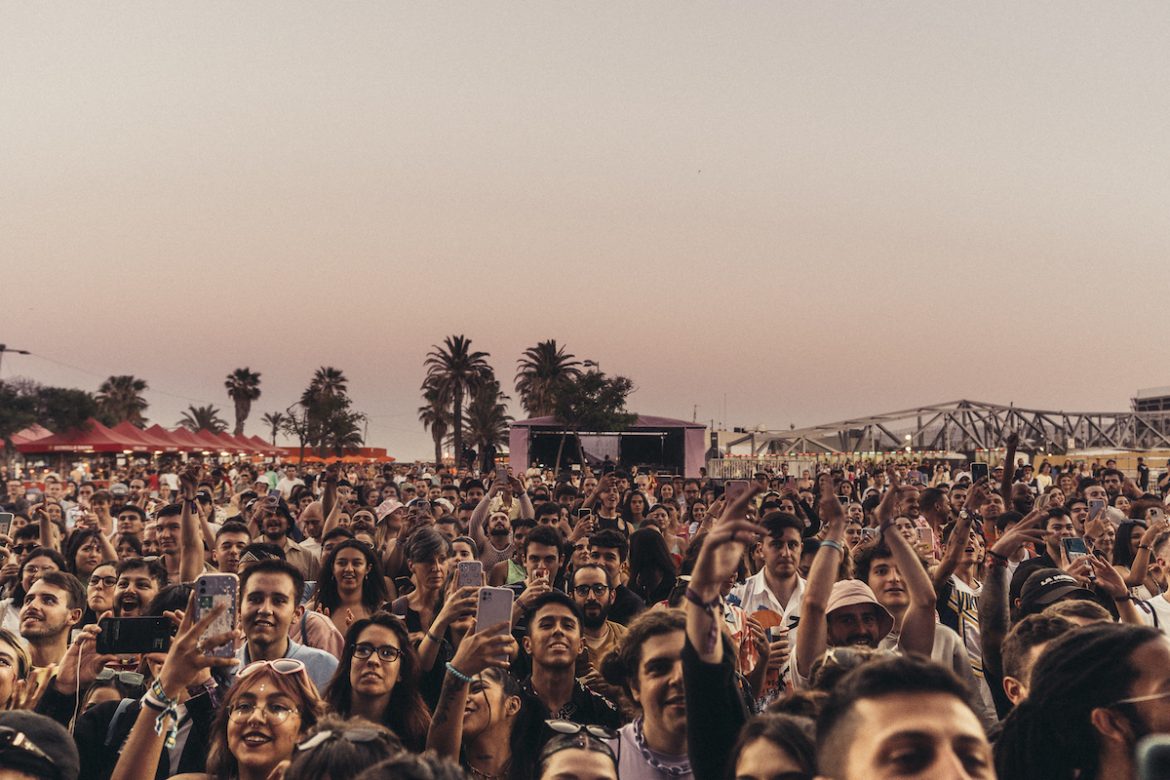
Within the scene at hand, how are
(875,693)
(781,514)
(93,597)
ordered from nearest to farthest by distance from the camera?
(875,693) < (93,597) < (781,514)

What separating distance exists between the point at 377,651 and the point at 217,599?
0.73 metres

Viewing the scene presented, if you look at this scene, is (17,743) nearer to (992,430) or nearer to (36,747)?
(36,747)

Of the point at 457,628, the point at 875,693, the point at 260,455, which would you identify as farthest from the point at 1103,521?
the point at 260,455

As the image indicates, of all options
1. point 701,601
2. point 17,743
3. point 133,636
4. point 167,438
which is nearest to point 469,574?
point 133,636

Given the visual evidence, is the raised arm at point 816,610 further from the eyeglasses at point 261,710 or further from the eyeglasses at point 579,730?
the eyeglasses at point 261,710

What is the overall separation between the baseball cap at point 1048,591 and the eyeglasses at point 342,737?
3.24 meters

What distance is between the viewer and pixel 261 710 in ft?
11.7

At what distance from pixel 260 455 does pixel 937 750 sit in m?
60.7

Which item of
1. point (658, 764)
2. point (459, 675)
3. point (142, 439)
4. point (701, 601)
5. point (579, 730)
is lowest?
point (658, 764)

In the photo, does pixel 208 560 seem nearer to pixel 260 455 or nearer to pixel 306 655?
pixel 306 655

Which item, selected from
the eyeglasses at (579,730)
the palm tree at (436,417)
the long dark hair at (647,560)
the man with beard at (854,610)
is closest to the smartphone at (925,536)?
the long dark hair at (647,560)

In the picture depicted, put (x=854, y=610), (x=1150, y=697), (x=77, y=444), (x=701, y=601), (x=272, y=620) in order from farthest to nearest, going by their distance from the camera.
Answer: (x=77, y=444) < (x=272, y=620) < (x=854, y=610) < (x=701, y=601) < (x=1150, y=697)

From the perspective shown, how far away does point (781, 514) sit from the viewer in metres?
6.36

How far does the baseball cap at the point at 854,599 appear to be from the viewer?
179 inches
